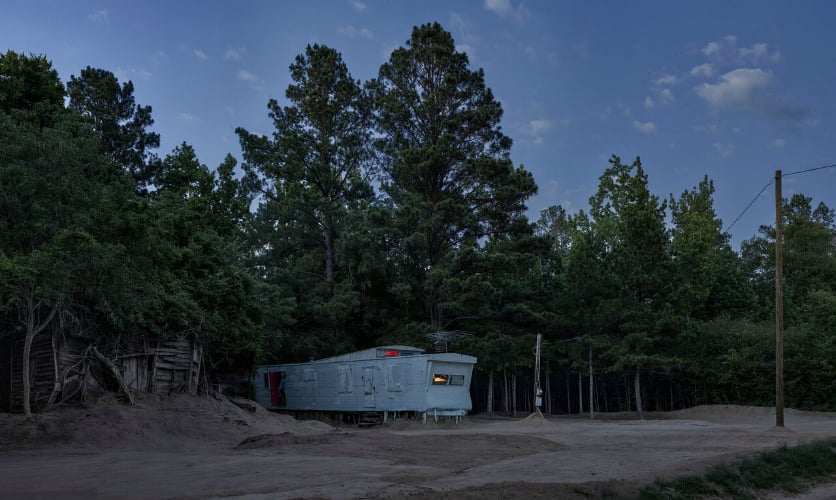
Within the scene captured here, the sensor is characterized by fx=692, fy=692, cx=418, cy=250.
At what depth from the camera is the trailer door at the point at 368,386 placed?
3014cm

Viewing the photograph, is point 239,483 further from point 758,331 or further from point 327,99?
point 327,99

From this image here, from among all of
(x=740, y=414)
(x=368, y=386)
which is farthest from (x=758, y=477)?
(x=740, y=414)

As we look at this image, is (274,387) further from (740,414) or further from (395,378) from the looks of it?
(740,414)

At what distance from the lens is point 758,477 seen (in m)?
12.7

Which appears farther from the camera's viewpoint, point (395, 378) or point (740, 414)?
point (740, 414)

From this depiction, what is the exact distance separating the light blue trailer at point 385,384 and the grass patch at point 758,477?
48.9 ft

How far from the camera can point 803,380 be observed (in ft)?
109

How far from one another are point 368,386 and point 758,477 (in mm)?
19621

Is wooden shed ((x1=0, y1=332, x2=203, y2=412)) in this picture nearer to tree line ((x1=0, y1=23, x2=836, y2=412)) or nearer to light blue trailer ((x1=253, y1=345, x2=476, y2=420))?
tree line ((x1=0, y1=23, x2=836, y2=412))

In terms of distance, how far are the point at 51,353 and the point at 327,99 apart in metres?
26.1

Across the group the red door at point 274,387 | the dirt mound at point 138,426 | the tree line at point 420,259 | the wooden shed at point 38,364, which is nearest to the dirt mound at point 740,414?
the tree line at point 420,259

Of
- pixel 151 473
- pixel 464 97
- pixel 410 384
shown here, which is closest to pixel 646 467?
pixel 151 473

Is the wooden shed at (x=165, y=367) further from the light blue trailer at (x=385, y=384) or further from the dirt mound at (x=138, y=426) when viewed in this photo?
the light blue trailer at (x=385, y=384)

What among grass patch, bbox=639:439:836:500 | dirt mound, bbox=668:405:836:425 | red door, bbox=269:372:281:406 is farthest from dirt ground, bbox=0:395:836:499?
red door, bbox=269:372:281:406
